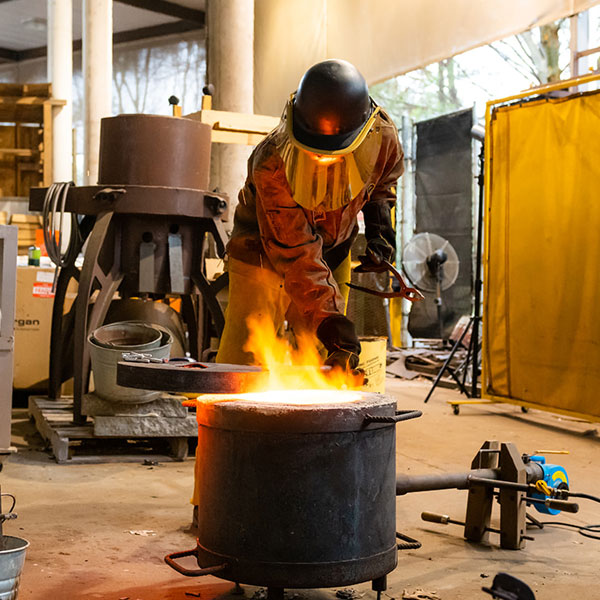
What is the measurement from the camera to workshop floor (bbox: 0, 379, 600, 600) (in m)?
2.74

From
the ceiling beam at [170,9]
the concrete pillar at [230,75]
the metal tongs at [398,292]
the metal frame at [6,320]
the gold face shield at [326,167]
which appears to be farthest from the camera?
the ceiling beam at [170,9]

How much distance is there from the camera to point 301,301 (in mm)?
2902

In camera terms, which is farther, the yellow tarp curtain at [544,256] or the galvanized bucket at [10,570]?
the yellow tarp curtain at [544,256]

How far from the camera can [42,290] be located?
626 cm

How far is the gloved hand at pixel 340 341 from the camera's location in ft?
8.82

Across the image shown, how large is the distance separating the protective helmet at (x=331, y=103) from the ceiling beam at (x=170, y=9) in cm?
1417

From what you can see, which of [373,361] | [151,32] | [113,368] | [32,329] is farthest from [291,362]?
[151,32]

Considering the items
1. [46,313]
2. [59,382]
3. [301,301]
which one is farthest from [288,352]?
[46,313]

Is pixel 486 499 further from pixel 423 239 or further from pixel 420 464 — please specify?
pixel 423 239

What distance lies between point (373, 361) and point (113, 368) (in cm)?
151

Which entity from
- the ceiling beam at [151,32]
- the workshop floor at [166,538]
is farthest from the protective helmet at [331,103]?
the ceiling beam at [151,32]

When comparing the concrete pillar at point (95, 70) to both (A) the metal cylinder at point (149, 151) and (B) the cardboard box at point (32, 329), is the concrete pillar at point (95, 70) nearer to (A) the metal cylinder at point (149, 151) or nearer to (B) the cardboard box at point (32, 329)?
(B) the cardboard box at point (32, 329)

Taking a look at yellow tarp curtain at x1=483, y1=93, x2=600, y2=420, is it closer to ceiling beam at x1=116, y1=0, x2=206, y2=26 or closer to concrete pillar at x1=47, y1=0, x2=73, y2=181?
concrete pillar at x1=47, y1=0, x2=73, y2=181

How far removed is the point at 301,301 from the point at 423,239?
6881 millimetres
